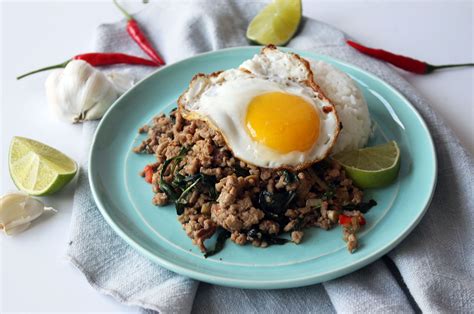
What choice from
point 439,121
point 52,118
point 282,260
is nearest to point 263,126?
point 282,260

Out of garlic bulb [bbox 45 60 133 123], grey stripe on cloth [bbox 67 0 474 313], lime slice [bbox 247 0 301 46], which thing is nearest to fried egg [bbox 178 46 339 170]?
grey stripe on cloth [bbox 67 0 474 313]

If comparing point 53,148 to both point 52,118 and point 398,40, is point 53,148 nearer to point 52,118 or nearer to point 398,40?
point 52,118

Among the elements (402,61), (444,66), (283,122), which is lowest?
(444,66)

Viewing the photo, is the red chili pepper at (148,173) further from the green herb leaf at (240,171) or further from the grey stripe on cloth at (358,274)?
the green herb leaf at (240,171)

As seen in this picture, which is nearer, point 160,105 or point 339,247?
point 339,247

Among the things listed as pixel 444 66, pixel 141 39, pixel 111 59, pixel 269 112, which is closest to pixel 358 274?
pixel 269 112

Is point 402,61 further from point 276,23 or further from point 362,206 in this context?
point 362,206
